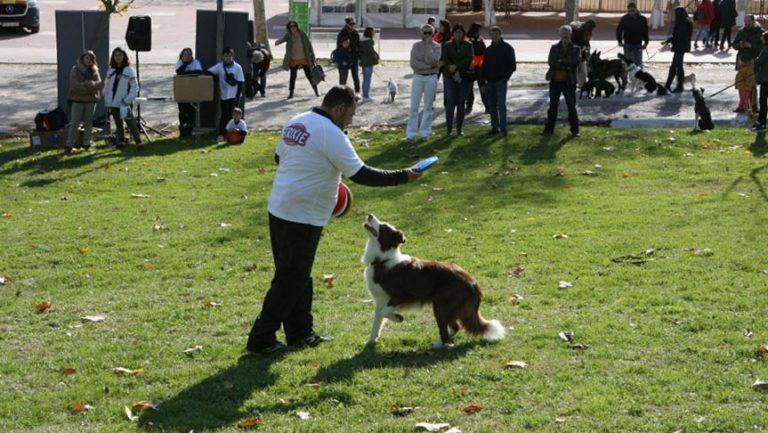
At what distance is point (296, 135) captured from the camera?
730 centimetres

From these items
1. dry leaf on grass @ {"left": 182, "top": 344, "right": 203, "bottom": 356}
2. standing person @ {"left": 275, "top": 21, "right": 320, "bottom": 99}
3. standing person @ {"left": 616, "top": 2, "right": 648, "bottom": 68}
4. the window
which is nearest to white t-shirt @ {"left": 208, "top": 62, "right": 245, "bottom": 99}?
standing person @ {"left": 275, "top": 21, "right": 320, "bottom": 99}

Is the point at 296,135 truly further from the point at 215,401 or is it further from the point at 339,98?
the point at 215,401

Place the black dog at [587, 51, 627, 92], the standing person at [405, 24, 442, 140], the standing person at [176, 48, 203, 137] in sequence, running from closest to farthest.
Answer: the standing person at [405, 24, 442, 140] → the standing person at [176, 48, 203, 137] → the black dog at [587, 51, 627, 92]

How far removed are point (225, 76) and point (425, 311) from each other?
1190 cm

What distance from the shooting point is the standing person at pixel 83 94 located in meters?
17.7

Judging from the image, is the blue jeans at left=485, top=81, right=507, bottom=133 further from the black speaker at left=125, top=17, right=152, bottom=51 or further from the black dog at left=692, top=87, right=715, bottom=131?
the black speaker at left=125, top=17, right=152, bottom=51

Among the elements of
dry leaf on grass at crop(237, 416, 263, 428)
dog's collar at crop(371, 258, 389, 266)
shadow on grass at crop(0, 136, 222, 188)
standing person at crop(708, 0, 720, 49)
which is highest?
standing person at crop(708, 0, 720, 49)

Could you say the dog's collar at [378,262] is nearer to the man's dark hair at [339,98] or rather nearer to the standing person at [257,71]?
the man's dark hair at [339,98]

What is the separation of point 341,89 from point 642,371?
2.71 metres

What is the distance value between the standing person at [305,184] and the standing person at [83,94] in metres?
10.9

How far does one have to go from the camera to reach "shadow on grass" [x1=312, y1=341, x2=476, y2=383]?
23.7 feet

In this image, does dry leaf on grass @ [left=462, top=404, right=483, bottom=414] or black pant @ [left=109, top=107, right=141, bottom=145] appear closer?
dry leaf on grass @ [left=462, top=404, right=483, bottom=414]

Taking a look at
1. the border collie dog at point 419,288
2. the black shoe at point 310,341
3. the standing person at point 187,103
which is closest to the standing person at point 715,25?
the standing person at point 187,103

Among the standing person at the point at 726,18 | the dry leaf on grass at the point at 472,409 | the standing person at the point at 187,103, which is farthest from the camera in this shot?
the standing person at the point at 726,18
